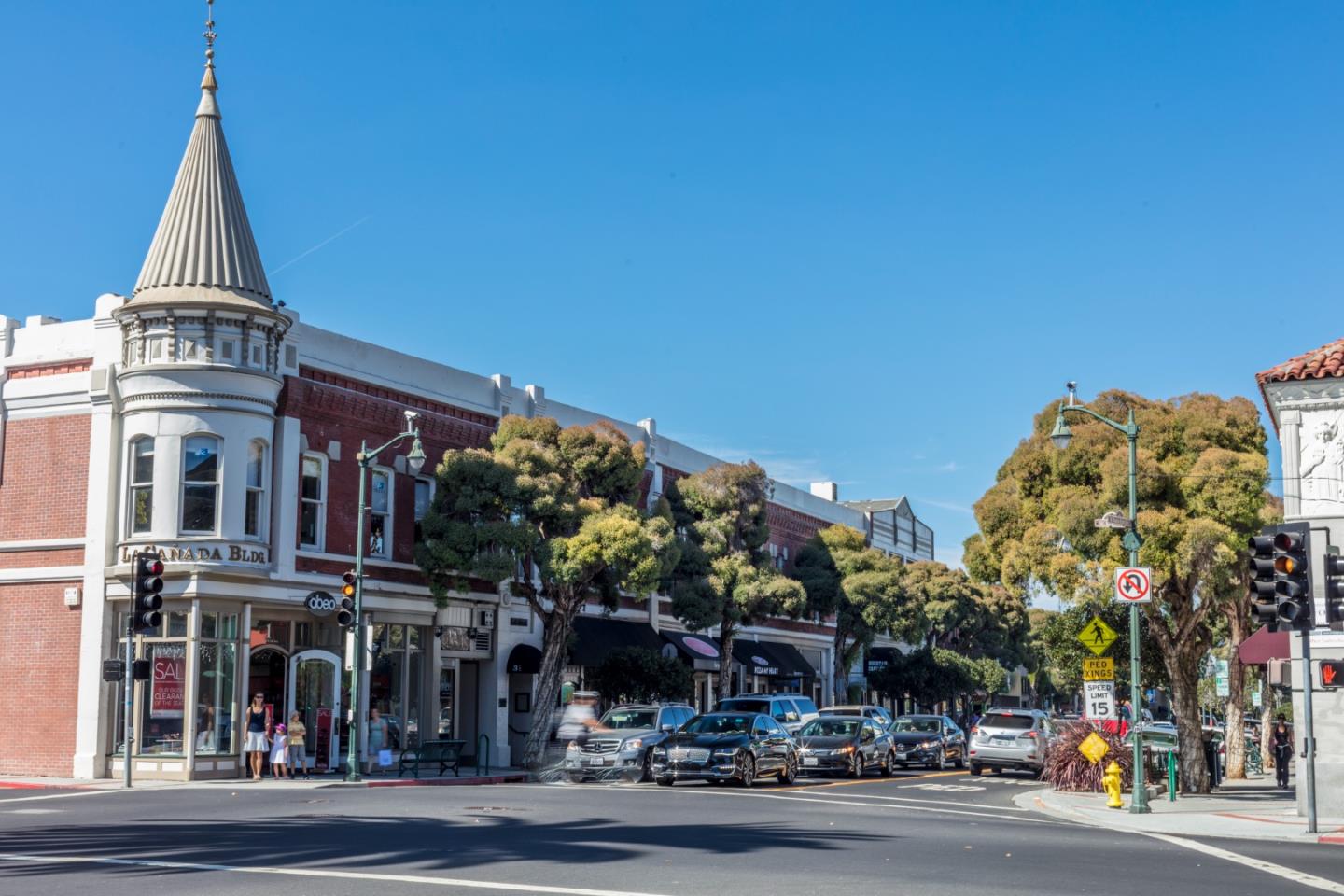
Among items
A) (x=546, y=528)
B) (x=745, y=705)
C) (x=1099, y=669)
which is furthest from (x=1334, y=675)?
(x=745, y=705)

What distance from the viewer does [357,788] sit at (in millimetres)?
27797

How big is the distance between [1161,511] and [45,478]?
2423cm

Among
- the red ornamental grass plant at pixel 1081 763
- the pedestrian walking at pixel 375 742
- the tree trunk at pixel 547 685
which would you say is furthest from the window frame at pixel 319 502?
the red ornamental grass plant at pixel 1081 763

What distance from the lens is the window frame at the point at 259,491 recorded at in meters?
32.0

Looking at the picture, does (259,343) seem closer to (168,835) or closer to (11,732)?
(11,732)

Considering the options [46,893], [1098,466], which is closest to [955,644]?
[1098,466]

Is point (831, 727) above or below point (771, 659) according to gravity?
below

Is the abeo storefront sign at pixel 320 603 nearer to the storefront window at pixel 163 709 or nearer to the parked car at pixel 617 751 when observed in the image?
the storefront window at pixel 163 709

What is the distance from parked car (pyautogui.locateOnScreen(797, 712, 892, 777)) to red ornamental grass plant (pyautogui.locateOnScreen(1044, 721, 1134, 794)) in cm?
575

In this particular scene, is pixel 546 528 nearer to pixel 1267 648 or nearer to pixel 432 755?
pixel 432 755

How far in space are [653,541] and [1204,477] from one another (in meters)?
14.4

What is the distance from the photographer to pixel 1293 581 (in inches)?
797

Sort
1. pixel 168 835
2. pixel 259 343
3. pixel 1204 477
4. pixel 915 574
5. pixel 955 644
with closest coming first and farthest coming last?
1. pixel 168 835
2. pixel 1204 477
3. pixel 259 343
4. pixel 915 574
5. pixel 955 644

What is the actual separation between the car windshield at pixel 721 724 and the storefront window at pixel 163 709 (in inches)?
424
